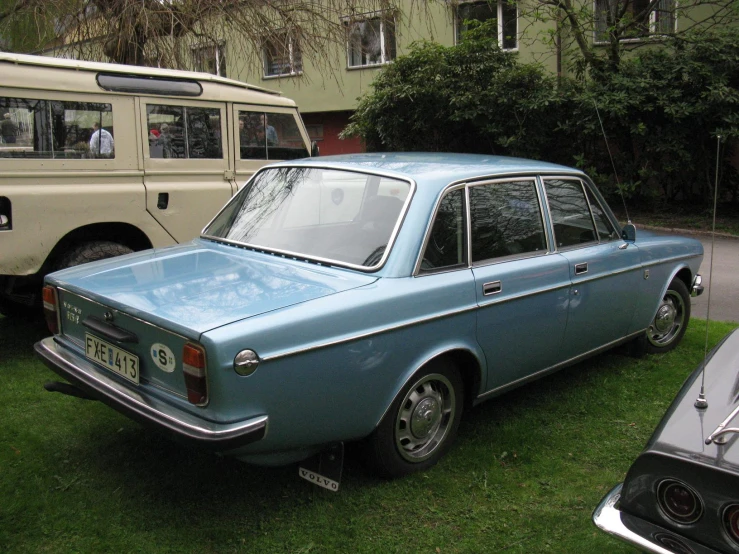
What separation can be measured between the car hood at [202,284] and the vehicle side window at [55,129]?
1.98m

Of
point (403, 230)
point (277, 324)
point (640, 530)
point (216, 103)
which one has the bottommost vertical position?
point (640, 530)

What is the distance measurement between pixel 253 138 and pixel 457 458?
4.24 metres

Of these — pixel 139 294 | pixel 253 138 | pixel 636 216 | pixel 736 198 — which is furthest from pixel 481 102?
pixel 139 294

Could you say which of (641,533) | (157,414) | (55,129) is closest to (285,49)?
(55,129)

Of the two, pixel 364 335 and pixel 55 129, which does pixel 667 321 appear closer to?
pixel 364 335

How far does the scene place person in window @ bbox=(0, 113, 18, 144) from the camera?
517 centimetres

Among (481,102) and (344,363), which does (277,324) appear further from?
(481,102)

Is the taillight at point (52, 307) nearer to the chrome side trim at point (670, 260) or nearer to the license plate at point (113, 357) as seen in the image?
the license plate at point (113, 357)

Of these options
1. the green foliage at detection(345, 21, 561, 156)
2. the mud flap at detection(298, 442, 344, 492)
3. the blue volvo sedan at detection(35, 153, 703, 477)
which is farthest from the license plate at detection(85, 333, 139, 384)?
the green foliage at detection(345, 21, 561, 156)

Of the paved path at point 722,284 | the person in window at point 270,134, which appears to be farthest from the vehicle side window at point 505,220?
the person in window at point 270,134

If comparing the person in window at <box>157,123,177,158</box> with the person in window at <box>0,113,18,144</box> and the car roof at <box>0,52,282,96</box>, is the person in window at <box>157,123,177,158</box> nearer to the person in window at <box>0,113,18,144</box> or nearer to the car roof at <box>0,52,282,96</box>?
the car roof at <box>0,52,282,96</box>

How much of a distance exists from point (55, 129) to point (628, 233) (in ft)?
14.6

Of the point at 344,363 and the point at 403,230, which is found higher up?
the point at 403,230

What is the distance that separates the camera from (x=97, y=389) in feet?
10.5
